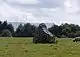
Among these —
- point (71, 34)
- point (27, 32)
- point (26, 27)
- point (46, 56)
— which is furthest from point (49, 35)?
point (26, 27)

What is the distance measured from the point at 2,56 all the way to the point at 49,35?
107 ft

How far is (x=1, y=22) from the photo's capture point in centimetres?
19188

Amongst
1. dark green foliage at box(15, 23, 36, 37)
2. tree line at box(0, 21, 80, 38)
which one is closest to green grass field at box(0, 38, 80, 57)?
tree line at box(0, 21, 80, 38)

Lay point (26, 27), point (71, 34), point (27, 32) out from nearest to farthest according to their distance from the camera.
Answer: point (71, 34), point (27, 32), point (26, 27)

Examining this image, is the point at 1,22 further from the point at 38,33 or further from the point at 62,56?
the point at 62,56

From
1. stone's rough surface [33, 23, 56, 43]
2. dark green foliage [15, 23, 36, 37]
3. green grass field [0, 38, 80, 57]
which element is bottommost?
green grass field [0, 38, 80, 57]

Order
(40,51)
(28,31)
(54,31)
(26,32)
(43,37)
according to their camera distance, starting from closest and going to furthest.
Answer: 1. (40,51)
2. (43,37)
3. (54,31)
4. (26,32)
5. (28,31)

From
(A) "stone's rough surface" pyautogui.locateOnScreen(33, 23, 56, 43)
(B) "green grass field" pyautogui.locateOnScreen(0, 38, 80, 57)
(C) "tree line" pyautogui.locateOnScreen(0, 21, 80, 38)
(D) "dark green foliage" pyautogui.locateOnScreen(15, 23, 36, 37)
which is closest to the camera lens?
(B) "green grass field" pyautogui.locateOnScreen(0, 38, 80, 57)

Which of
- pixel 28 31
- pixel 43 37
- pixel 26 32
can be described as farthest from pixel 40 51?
pixel 28 31

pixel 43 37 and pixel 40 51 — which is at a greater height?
pixel 43 37

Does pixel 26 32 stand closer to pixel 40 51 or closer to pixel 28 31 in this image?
pixel 28 31

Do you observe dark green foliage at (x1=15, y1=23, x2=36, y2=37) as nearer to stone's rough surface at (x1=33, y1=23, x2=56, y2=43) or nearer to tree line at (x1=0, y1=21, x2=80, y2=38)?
tree line at (x1=0, y1=21, x2=80, y2=38)

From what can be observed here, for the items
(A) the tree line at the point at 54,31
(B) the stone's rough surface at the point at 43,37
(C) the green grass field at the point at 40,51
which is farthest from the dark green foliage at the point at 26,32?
(C) the green grass field at the point at 40,51

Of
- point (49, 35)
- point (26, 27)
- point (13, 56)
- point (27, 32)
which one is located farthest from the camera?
point (26, 27)
